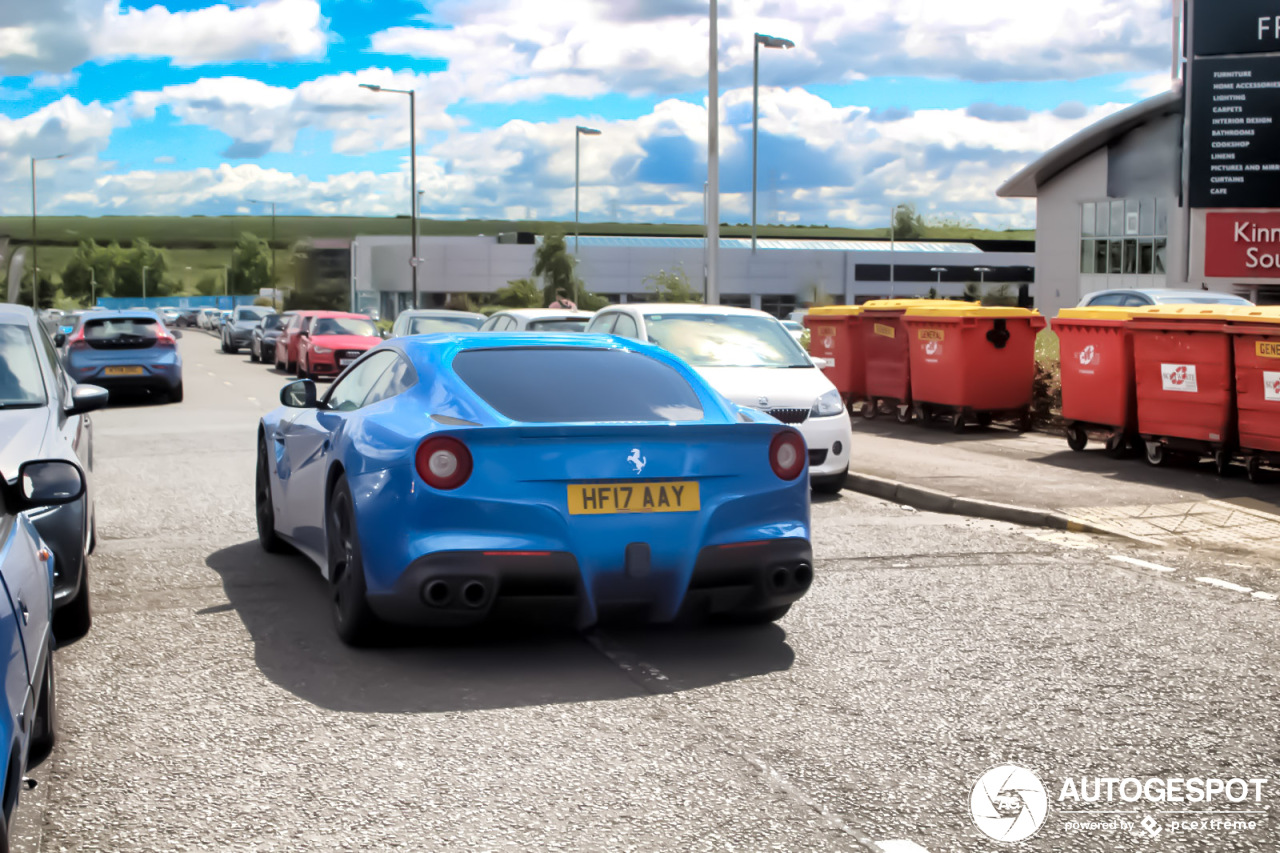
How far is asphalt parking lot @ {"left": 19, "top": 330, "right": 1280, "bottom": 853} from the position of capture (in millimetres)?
3801

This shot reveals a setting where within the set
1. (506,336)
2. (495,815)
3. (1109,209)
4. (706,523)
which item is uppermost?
(1109,209)

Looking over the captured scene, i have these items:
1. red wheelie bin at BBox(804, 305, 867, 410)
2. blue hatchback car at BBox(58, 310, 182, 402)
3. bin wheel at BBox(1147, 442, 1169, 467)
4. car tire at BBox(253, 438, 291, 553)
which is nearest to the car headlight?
bin wheel at BBox(1147, 442, 1169, 467)

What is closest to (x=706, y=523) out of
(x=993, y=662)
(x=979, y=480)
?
(x=993, y=662)

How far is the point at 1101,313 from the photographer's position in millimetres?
12953

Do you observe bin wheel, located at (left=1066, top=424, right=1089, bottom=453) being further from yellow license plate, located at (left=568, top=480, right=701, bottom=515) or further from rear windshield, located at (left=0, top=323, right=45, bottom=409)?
rear windshield, located at (left=0, top=323, right=45, bottom=409)

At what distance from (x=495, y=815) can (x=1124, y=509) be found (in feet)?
22.5

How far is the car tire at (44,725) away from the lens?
4.09 m

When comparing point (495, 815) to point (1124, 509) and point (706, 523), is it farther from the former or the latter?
point (1124, 509)

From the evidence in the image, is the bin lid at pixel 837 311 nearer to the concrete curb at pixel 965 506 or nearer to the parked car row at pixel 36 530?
the concrete curb at pixel 965 506

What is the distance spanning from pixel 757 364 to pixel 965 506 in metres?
2.39

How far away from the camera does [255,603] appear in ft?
21.8

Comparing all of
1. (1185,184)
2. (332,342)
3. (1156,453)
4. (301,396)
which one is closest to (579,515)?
(301,396)

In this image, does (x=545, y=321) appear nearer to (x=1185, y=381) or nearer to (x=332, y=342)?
(x=1185, y=381)

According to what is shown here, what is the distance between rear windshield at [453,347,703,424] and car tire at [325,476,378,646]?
29.5 inches
